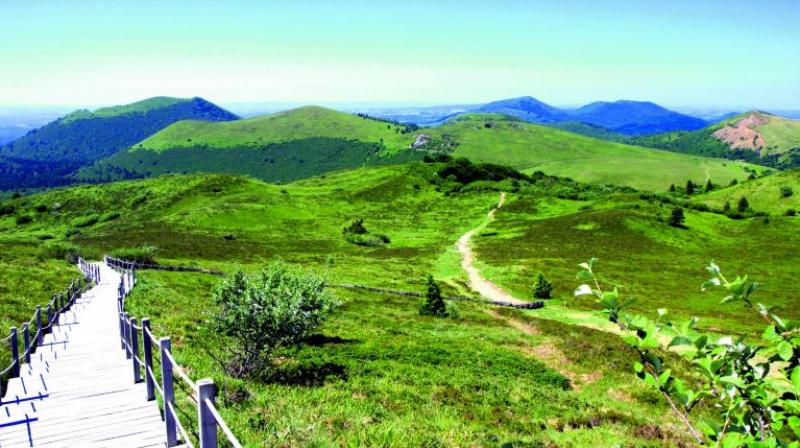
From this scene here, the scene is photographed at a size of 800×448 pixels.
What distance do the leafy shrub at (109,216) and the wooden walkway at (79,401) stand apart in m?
115

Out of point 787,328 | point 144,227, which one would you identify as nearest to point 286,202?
point 144,227

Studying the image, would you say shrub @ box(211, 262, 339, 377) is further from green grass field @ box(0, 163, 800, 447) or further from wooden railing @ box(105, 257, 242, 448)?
wooden railing @ box(105, 257, 242, 448)

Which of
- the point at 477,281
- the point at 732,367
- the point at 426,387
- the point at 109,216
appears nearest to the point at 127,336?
the point at 426,387

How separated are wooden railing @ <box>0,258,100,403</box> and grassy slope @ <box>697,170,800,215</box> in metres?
128

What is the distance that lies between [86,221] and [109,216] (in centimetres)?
495

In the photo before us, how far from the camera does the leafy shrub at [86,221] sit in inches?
4506

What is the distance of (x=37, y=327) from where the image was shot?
1736 cm

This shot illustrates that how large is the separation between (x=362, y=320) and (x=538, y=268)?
122 ft

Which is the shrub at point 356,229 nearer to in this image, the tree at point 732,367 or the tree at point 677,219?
the tree at point 677,219

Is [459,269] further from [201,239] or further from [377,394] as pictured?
[377,394]

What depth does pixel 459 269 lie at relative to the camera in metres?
68.0

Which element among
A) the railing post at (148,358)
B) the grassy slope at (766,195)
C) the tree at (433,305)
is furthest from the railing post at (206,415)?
the grassy slope at (766,195)

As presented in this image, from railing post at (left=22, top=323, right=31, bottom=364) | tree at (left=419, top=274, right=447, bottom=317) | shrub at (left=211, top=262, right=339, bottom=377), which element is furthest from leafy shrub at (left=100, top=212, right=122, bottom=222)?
railing post at (left=22, top=323, right=31, bottom=364)

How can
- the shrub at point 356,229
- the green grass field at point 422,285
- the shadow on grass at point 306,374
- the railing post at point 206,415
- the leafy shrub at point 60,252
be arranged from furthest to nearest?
the shrub at point 356,229, the leafy shrub at point 60,252, the shadow on grass at point 306,374, the green grass field at point 422,285, the railing post at point 206,415
